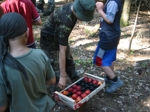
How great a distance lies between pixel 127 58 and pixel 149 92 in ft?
4.86

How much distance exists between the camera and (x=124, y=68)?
471 cm

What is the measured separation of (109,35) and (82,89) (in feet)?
3.36

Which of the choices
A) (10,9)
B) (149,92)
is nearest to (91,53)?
(149,92)

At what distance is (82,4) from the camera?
8.03 ft

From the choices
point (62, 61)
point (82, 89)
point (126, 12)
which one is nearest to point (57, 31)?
point (62, 61)

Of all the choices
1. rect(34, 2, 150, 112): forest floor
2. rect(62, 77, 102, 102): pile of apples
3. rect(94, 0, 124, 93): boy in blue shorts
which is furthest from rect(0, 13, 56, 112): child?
rect(94, 0, 124, 93): boy in blue shorts

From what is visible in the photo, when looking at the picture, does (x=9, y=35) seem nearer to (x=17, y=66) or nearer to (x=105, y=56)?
(x=17, y=66)

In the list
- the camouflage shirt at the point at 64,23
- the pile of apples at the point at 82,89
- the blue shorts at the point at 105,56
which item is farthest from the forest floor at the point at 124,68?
the camouflage shirt at the point at 64,23

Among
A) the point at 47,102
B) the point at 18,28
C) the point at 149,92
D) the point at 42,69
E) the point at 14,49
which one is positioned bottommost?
the point at 149,92

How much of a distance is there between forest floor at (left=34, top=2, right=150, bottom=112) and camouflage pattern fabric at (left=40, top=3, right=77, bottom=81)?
777mm

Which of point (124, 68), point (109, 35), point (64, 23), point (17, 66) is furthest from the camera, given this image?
point (124, 68)

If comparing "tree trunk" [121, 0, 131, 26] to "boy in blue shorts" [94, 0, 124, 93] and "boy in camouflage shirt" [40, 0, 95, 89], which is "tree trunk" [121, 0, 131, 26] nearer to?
"boy in blue shorts" [94, 0, 124, 93]

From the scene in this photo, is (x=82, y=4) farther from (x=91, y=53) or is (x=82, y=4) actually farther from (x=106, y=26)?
(x=91, y=53)

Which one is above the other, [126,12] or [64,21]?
[64,21]
